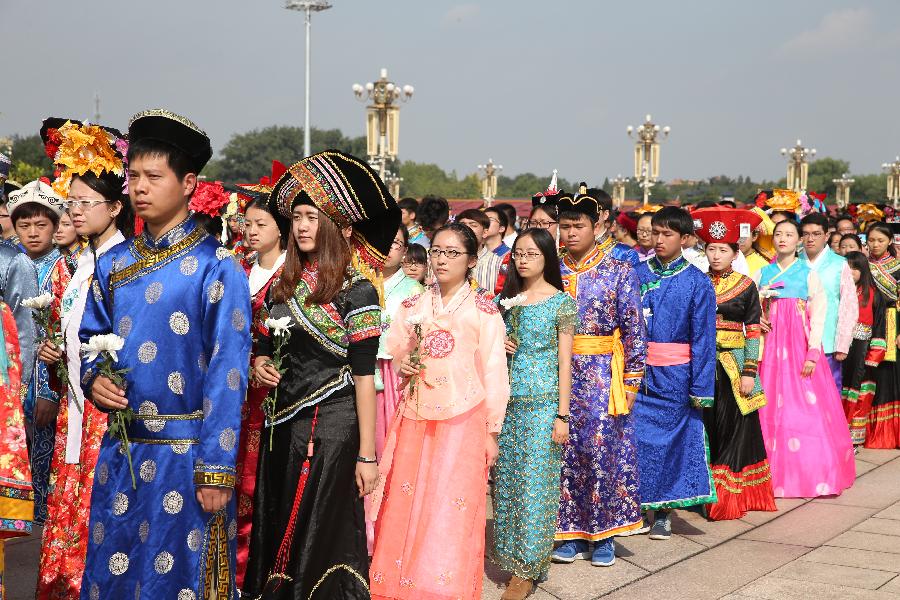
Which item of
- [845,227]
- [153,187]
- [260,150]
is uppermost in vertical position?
[260,150]

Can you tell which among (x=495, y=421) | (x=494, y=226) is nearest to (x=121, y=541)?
(x=495, y=421)

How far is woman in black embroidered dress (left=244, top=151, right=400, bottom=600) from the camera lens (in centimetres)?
400

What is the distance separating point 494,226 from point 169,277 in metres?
6.11

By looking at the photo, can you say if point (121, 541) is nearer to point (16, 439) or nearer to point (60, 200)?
point (16, 439)

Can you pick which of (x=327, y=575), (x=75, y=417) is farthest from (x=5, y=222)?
(x=327, y=575)

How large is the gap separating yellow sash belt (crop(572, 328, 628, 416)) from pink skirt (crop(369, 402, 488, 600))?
1.22 meters

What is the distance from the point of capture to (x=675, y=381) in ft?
21.5

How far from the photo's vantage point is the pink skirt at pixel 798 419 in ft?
26.1

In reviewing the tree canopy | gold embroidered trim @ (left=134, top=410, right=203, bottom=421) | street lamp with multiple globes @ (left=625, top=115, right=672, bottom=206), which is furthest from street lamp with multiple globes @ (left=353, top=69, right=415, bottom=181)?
the tree canopy

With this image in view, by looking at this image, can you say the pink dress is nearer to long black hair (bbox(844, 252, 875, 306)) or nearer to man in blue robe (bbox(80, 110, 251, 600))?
man in blue robe (bbox(80, 110, 251, 600))

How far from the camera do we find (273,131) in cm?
9125

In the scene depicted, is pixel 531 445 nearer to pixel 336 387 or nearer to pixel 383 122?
pixel 336 387

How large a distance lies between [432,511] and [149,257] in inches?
75.6

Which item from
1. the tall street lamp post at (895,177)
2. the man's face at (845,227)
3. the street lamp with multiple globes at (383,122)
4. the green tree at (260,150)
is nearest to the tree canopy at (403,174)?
the green tree at (260,150)
